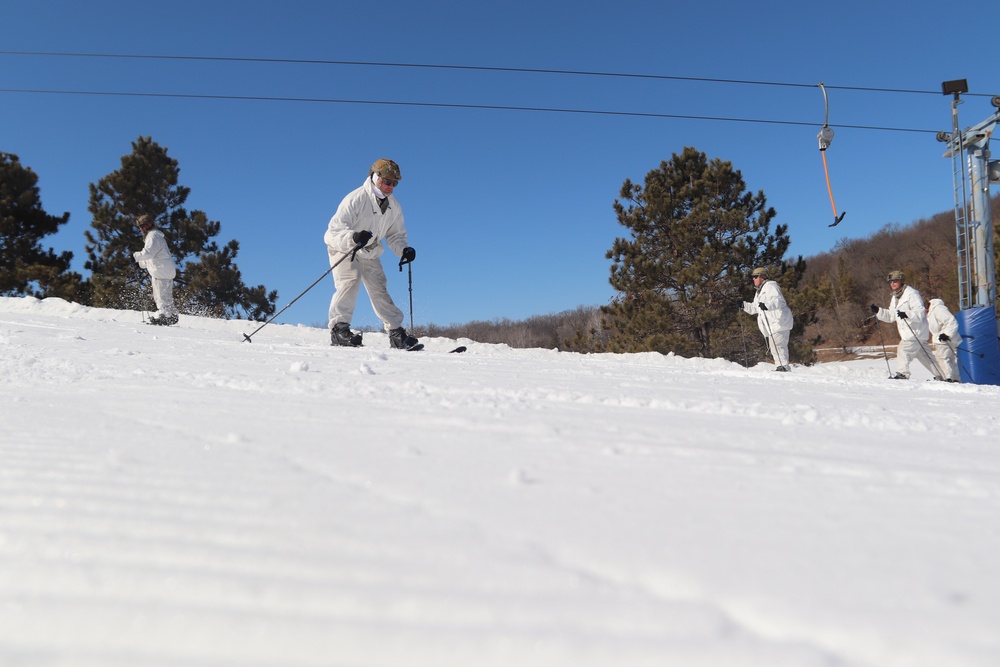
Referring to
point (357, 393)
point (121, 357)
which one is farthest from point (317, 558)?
point (121, 357)

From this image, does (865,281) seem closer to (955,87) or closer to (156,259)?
(955,87)

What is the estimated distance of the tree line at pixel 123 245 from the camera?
64.4 feet

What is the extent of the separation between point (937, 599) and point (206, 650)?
0.85m

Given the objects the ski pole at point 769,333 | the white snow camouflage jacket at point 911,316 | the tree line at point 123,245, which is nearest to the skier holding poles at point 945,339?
the white snow camouflage jacket at point 911,316

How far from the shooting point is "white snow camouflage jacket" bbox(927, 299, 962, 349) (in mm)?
9000

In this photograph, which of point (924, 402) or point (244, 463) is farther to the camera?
point (924, 402)

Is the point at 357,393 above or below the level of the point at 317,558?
above

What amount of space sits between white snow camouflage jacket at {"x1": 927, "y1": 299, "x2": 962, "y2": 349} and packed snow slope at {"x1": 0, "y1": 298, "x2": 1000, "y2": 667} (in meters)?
9.11

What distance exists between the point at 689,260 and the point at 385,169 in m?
12.6

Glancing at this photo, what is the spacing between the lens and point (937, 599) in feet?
2.28

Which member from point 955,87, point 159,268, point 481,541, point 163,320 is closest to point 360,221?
point 163,320

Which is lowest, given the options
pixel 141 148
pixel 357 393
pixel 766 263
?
pixel 357 393

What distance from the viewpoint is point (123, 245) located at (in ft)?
67.6

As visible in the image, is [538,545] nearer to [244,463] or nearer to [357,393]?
[244,463]
